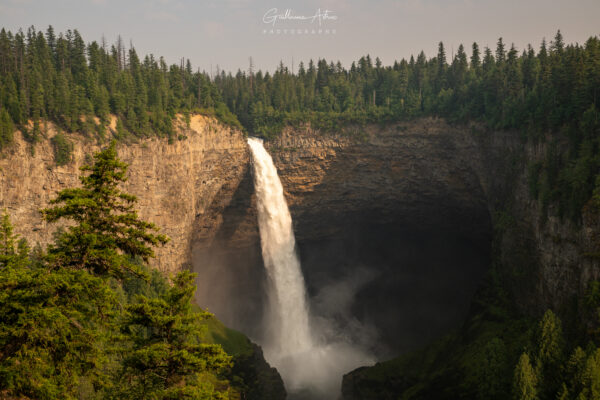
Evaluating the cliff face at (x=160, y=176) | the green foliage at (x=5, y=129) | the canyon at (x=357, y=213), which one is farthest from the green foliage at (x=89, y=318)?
the canyon at (x=357, y=213)

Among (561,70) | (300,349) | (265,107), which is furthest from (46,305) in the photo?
(265,107)

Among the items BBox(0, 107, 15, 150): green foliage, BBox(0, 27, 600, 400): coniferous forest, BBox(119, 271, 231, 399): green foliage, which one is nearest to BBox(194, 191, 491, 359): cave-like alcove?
BBox(0, 27, 600, 400): coniferous forest

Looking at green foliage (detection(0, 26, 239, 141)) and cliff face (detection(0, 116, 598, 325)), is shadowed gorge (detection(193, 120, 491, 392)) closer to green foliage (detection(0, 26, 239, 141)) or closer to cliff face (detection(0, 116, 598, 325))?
cliff face (detection(0, 116, 598, 325))

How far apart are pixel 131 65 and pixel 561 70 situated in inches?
2349

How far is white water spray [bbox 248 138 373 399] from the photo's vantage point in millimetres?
72438

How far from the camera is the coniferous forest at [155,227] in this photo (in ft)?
53.5

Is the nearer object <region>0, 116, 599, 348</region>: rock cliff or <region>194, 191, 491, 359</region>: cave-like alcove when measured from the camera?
<region>0, 116, 599, 348</region>: rock cliff

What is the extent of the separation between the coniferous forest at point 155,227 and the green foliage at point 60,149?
107 millimetres

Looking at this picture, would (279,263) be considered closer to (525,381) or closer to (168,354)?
(525,381)

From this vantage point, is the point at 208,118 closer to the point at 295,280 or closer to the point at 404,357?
the point at 295,280

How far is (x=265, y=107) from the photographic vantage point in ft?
262

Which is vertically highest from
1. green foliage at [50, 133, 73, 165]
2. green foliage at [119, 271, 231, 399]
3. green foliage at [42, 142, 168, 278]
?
green foliage at [50, 133, 73, 165]

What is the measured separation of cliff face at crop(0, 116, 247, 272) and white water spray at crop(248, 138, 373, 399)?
4.75 m

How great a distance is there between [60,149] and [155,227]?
39346 mm
